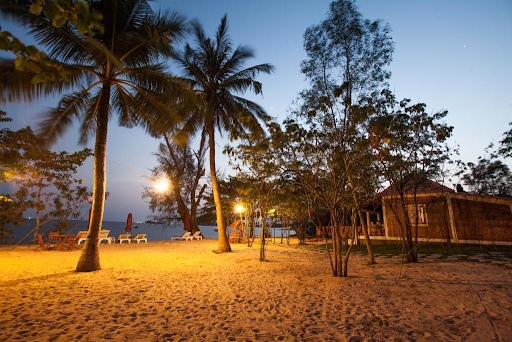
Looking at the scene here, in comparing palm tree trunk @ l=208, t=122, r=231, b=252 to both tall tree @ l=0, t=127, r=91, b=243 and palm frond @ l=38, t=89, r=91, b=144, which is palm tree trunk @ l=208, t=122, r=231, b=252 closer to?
palm frond @ l=38, t=89, r=91, b=144

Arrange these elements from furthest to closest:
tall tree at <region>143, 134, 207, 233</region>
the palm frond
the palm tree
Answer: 1. tall tree at <region>143, 134, 207, 233</region>
2. the palm frond
3. the palm tree

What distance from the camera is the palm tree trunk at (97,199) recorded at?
7.32m

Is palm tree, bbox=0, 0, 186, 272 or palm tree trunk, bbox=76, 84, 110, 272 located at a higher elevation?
palm tree, bbox=0, 0, 186, 272

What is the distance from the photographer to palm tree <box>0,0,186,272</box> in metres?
7.10

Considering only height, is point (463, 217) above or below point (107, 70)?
below

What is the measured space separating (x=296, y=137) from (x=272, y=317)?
443cm

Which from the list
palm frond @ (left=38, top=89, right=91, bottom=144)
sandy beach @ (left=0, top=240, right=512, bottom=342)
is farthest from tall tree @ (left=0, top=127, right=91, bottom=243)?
sandy beach @ (left=0, top=240, right=512, bottom=342)

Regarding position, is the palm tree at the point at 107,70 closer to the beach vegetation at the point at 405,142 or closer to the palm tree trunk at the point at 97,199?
the palm tree trunk at the point at 97,199

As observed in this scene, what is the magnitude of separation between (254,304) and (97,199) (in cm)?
556

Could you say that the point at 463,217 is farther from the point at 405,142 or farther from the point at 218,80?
the point at 218,80

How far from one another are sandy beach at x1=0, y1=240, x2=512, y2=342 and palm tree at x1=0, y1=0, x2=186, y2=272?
227 centimetres

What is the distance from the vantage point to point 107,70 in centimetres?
764

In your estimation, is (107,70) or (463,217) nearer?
(107,70)

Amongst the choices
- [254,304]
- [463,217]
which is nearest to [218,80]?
[254,304]
